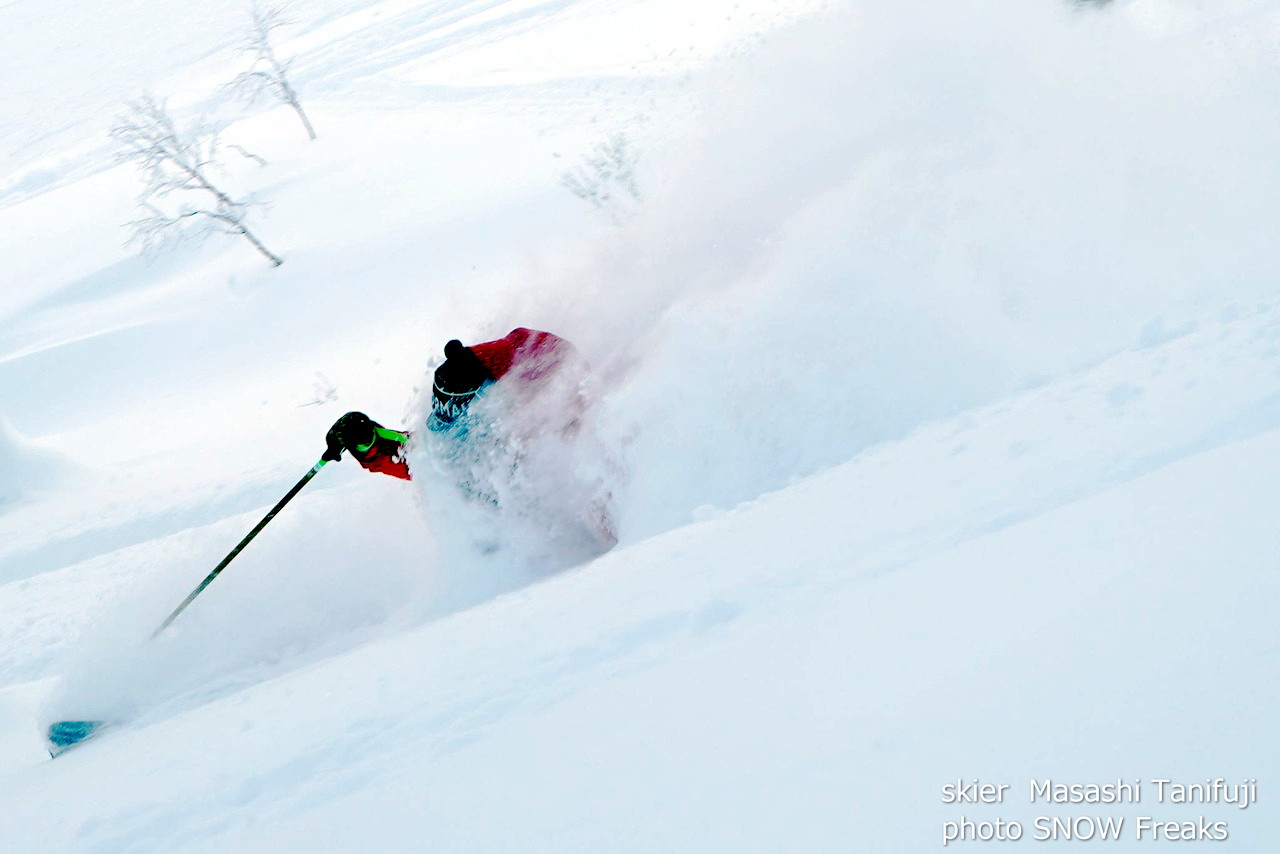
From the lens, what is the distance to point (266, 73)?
21.6 meters

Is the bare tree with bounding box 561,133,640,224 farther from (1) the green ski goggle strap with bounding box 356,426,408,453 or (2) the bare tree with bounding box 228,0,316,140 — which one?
(2) the bare tree with bounding box 228,0,316,140

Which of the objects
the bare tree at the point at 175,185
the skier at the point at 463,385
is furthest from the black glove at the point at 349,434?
the bare tree at the point at 175,185

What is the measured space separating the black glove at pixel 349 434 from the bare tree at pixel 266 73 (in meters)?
19.1

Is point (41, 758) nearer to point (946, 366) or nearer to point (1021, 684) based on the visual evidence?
point (1021, 684)

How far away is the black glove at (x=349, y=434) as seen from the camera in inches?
166

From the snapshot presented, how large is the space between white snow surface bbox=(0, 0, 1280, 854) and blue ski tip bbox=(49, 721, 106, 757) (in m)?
0.08

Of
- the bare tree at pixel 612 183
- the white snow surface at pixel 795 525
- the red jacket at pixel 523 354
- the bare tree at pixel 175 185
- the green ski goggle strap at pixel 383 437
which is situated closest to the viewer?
the white snow surface at pixel 795 525

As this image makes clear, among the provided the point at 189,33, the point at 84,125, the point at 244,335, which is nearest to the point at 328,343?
the point at 244,335

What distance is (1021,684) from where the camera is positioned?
1.87 m

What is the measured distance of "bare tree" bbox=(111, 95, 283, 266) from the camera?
1587 cm

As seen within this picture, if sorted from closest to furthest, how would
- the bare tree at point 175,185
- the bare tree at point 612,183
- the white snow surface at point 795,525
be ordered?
the white snow surface at point 795,525
the bare tree at point 612,183
the bare tree at point 175,185

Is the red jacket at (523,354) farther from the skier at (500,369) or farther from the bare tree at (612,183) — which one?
the bare tree at (612,183)

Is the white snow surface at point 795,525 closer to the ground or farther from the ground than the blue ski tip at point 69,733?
farther from the ground

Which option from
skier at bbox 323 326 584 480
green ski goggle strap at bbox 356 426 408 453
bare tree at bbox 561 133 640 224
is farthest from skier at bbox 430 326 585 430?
bare tree at bbox 561 133 640 224
